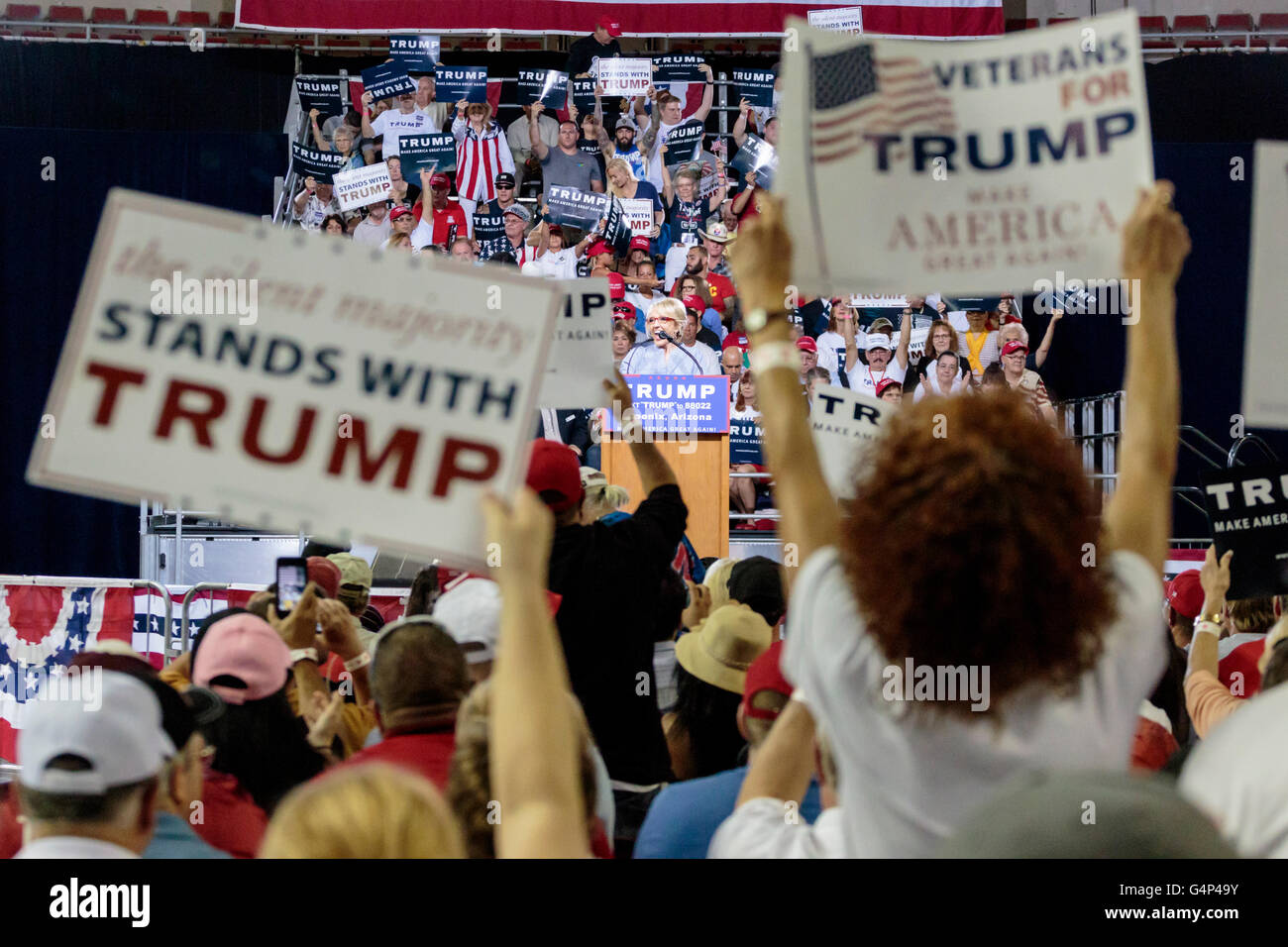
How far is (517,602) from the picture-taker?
134 cm

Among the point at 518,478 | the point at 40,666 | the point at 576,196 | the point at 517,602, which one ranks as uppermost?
the point at 576,196

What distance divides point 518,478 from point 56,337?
11072 millimetres

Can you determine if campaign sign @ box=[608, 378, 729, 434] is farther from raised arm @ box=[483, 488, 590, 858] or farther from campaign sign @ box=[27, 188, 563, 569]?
raised arm @ box=[483, 488, 590, 858]

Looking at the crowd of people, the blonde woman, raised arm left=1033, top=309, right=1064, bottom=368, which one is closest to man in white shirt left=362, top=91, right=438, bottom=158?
raised arm left=1033, top=309, right=1064, bottom=368

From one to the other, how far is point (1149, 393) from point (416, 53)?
1107 cm

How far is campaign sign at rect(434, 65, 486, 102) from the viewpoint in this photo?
11.9 meters

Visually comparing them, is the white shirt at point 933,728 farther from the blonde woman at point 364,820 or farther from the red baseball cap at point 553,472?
the red baseball cap at point 553,472

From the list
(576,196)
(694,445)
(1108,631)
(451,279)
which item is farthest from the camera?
(576,196)

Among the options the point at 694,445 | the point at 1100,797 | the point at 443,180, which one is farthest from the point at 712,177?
the point at 1100,797

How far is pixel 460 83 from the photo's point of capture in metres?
11.9

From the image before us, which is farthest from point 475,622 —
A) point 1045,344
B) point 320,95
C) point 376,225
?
point 320,95

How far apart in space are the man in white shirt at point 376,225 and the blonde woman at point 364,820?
33.7ft

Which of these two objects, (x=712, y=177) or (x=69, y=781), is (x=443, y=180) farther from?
(x=69, y=781)

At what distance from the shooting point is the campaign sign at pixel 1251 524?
9.95 ft
